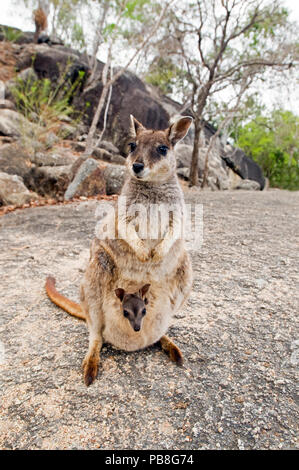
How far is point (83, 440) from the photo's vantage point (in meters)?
1.79

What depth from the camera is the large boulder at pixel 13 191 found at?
740 centimetres

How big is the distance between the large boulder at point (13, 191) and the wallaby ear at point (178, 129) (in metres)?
5.52

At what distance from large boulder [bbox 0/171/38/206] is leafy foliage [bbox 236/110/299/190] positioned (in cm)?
2112

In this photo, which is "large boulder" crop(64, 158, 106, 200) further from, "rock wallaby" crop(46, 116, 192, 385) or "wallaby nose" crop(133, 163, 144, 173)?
"wallaby nose" crop(133, 163, 144, 173)

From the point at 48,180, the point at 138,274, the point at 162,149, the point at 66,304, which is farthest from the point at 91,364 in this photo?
the point at 48,180

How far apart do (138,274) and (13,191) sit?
612 centimetres

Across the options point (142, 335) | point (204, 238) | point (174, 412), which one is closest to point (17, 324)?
point (142, 335)

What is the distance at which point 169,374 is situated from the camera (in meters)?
2.30

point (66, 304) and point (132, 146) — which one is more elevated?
point (132, 146)

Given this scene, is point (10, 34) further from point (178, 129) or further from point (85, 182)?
point (178, 129)

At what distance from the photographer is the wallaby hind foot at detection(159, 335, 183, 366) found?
2.40 m

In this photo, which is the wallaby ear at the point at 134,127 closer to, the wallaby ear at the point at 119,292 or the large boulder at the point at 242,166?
the wallaby ear at the point at 119,292

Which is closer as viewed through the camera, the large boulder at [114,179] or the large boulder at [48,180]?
the large boulder at [48,180]

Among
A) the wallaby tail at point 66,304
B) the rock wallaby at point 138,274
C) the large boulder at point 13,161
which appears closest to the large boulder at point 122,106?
the large boulder at point 13,161
